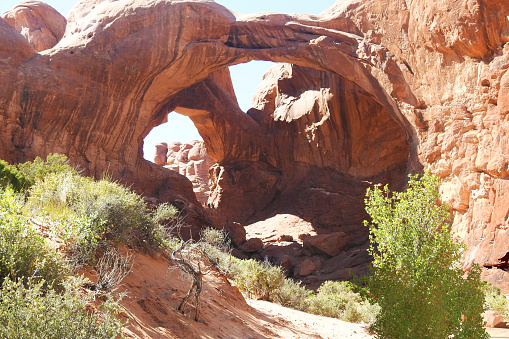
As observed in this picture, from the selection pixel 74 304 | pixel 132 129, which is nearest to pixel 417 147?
pixel 132 129

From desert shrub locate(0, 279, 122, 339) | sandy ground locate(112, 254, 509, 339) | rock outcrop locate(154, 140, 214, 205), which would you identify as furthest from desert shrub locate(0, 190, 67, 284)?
rock outcrop locate(154, 140, 214, 205)

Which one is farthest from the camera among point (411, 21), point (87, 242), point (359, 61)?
point (359, 61)

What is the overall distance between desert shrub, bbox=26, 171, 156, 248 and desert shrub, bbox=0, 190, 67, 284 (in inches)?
57.8

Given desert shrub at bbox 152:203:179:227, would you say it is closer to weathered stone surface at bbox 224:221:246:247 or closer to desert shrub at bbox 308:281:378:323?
desert shrub at bbox 308:281:378:323

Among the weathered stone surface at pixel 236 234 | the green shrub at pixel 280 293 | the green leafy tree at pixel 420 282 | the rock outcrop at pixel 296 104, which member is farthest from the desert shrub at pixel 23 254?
the weathered stone surface at pixel 236 234

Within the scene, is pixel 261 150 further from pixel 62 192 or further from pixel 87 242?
pixel 87 242

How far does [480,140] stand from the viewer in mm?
16375

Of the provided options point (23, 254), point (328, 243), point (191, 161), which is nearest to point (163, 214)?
point (23, 254)

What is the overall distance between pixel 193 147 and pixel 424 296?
40.7 meters

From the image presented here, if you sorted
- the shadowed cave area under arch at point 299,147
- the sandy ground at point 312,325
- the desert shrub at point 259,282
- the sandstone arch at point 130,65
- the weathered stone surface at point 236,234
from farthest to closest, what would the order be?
1. the shadowed cave area under arch at point 299,147
2. the weathered stone surface at point 236,234
3. the sandstone arch at point 130,65
4. the desert shrub at point 259,282
5. the sandy ground at point 312,325

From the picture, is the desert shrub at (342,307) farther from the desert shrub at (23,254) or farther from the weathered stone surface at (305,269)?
the desert shrub at (23,254)

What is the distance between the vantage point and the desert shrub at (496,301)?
1147 centimetres

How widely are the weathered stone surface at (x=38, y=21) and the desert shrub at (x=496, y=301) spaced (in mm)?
29988

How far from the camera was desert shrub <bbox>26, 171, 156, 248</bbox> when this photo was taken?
26.2ft
